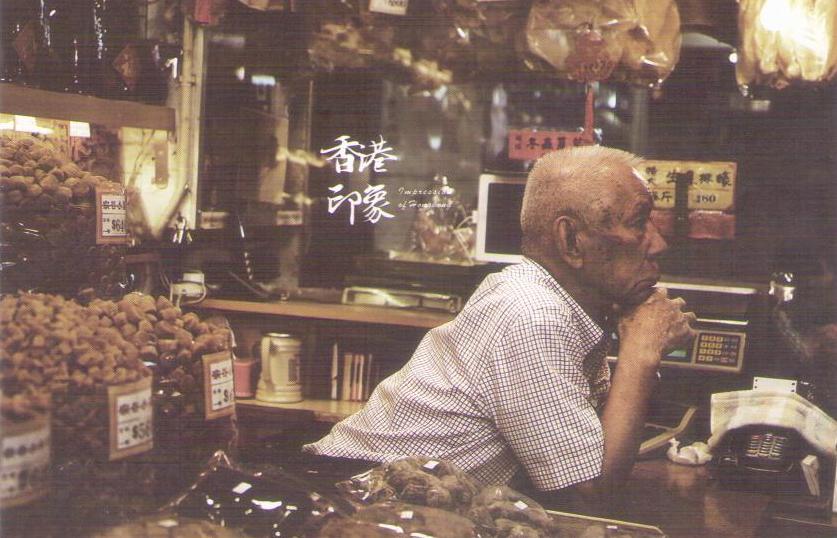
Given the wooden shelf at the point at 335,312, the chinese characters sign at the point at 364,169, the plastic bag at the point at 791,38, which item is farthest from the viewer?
the wooden shelf at the point at 335,312

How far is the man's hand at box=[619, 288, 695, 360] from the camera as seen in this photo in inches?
60.9

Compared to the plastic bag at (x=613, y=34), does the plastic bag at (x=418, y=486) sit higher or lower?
lower

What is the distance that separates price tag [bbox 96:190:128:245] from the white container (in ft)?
6.38

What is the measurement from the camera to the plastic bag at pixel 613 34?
8.80 ft

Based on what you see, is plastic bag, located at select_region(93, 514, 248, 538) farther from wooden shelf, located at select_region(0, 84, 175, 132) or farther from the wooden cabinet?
the wooden cabinet

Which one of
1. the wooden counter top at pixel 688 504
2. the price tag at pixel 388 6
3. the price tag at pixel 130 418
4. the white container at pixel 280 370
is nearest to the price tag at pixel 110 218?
the price tag at pixel 130 418

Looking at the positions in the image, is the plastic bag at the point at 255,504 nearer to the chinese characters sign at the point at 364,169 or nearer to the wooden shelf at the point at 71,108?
the wooden shelf at the point at 71,108

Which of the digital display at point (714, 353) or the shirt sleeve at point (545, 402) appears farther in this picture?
the digital display at point (714, 353)

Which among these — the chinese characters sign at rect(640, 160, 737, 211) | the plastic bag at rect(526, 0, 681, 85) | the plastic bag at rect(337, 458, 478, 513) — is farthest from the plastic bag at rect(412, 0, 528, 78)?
the plastic bag at rect(337, 458, 478, 513)

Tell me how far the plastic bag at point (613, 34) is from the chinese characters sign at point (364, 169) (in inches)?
29.3

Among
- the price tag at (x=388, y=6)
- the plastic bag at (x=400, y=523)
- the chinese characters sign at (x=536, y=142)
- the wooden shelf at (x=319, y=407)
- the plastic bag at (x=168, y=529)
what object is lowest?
the wooden shelf at (x=319, y=407)

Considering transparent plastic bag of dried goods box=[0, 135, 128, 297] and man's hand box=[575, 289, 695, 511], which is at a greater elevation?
transparent plastic bag of dried goods box=[0, 135, 128, 297]

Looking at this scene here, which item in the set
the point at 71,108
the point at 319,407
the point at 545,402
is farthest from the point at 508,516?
the point at 319,407

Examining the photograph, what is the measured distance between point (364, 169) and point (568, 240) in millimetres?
1683
